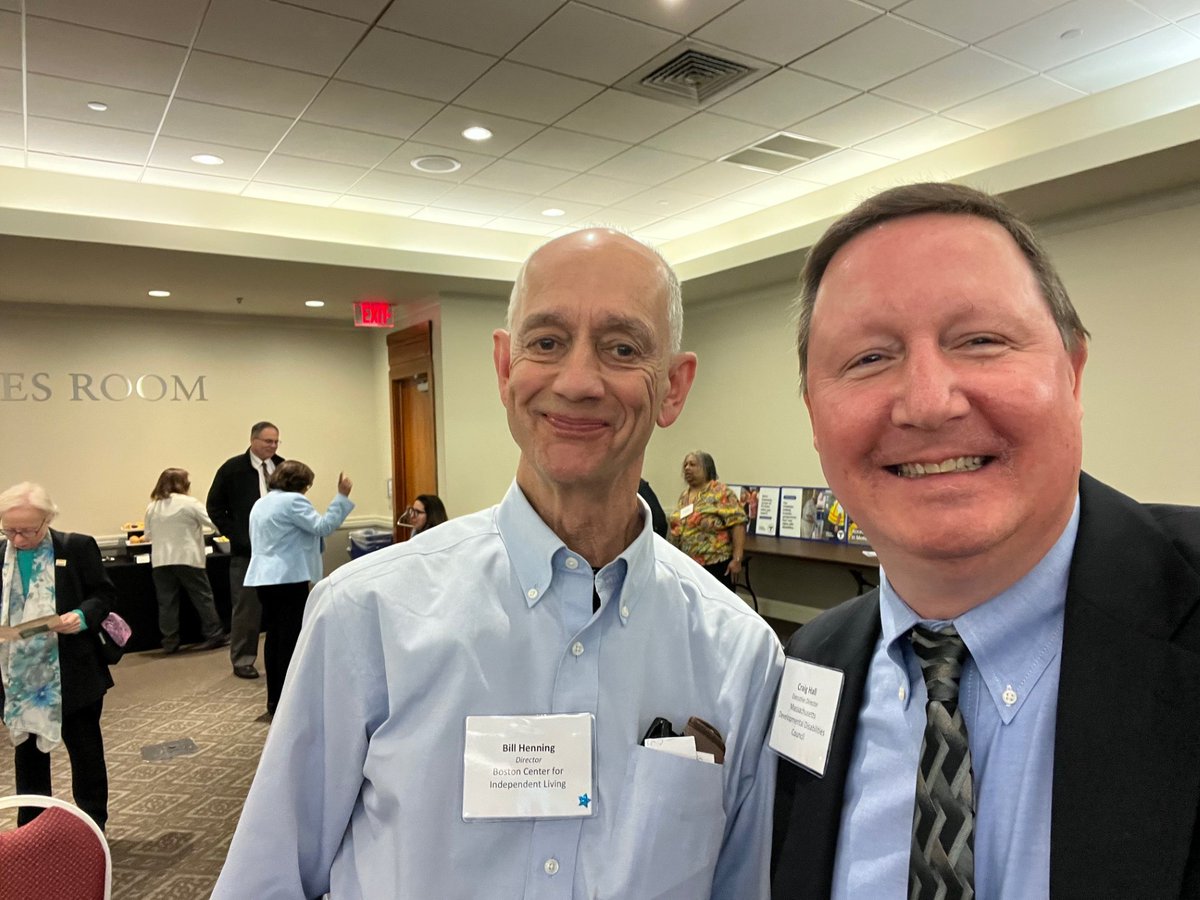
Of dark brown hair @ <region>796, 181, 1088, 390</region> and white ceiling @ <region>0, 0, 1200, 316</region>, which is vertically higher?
white ceiling @ <region>0, 0, 1200, 316</region>

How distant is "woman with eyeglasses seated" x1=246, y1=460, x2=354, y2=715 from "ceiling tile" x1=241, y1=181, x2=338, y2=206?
231 cm

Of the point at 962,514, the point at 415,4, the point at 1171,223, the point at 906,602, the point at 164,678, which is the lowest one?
the point at 164,678

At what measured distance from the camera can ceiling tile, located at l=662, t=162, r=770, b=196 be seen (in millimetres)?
5505

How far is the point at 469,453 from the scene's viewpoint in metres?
7.30

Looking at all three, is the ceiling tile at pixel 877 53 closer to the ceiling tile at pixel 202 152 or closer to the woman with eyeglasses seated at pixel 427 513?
the woman with eyeglasses seated at pixel 427 513

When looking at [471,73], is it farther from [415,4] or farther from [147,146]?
[147,146]

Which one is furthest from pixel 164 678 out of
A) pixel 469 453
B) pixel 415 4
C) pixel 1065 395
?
pixel 1065 395

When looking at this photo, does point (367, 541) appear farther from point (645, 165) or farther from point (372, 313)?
point (645, 165)

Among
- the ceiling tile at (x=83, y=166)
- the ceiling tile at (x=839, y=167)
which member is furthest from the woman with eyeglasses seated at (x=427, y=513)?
the ceiling tile at (x=839, y=167)

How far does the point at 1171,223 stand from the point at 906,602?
5035 millimetres

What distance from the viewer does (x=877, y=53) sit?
380 centimetres

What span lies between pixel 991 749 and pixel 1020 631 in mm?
151

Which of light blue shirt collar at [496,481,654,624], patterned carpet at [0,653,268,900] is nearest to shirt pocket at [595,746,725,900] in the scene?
light blue shirt collar at [496,481,654,624]

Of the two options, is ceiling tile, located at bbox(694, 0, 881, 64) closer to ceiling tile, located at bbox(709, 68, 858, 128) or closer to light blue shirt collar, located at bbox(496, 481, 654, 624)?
ceiling tile, located at bbox(709, 68, 858, 128)
